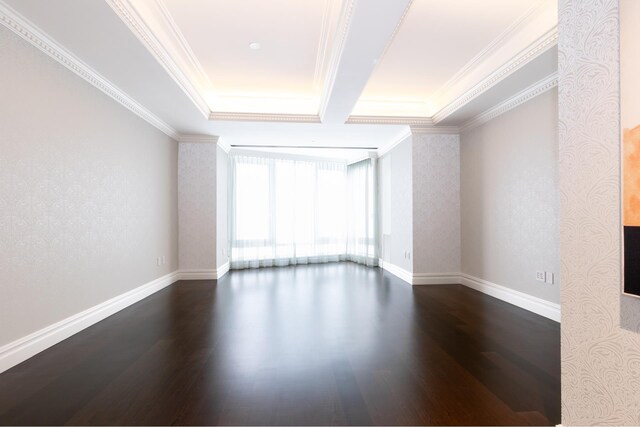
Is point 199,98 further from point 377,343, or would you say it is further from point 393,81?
point 377,343

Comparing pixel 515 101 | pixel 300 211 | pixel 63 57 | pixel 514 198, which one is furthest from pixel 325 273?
pixel 63 57

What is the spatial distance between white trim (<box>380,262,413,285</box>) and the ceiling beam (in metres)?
2.88

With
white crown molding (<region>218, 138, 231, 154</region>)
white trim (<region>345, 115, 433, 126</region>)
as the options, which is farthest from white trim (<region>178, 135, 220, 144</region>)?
white trim (<region>345, 115, 433, 126</region>)

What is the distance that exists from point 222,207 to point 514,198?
4699mm

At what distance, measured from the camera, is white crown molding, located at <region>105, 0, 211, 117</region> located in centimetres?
238

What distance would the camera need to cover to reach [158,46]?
2936 mm

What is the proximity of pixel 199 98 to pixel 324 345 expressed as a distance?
3389 millimetres

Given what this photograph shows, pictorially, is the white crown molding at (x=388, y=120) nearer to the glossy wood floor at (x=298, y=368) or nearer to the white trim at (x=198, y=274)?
the glossy wood floor at (x=298, y=368)

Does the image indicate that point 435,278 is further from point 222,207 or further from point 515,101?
point 222,207

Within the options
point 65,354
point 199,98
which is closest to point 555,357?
point 65,354

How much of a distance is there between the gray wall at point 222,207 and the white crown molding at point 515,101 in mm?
4208

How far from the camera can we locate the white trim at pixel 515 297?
11.1ft

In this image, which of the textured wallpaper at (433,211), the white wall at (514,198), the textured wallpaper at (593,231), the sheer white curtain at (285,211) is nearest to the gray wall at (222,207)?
the sheer white curtain at (285,211)

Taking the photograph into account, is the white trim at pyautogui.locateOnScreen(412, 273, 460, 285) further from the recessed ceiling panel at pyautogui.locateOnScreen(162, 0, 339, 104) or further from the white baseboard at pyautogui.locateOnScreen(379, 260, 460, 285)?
the recessed ceiling panel at pyautogui.locateOnScreen(162, 0, 339, 104)
